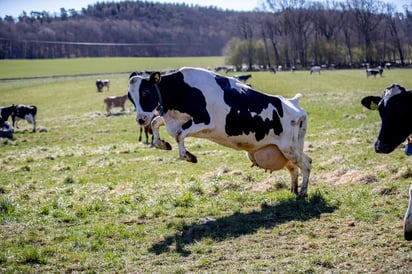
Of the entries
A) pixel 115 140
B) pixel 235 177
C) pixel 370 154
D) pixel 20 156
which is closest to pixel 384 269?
pixel 235 177

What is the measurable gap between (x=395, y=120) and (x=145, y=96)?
4.82 meters

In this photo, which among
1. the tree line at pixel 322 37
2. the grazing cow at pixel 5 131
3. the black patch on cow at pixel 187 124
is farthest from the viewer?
the tree line at pixel 322 37

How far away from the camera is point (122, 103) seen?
4262cm

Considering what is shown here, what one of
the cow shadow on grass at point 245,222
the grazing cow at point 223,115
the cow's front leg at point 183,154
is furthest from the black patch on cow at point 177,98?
the cow shadow on grass at point 245,222

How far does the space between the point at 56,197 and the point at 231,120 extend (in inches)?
181

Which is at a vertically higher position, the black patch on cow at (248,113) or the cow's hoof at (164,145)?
the black patch on cow at (248,113)

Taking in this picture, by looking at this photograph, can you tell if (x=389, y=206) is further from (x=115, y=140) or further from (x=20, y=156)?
(x=115, y=140)

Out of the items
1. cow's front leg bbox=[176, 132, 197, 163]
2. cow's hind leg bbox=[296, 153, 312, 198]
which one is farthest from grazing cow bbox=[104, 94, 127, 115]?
cow's front leg bbox=[176, 132, 197, 163]

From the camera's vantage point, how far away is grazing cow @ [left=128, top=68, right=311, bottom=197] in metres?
10.4

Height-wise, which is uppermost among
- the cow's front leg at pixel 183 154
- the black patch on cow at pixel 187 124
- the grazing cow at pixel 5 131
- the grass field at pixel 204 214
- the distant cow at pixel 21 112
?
the black patch on cow at pixel 187 124

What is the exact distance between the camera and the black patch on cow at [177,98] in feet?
33.9

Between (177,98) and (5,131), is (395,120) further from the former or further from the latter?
(5,131)

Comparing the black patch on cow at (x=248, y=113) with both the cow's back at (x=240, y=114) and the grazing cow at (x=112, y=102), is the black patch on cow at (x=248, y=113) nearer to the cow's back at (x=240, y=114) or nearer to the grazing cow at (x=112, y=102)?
the cow's back at (x=240, y=114)

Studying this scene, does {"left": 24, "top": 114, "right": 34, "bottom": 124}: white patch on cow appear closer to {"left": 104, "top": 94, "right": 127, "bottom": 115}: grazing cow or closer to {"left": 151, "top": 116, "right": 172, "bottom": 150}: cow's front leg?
{"left": 104, "top": 94, "right": 127, "bottom": 115}: grazing cow
